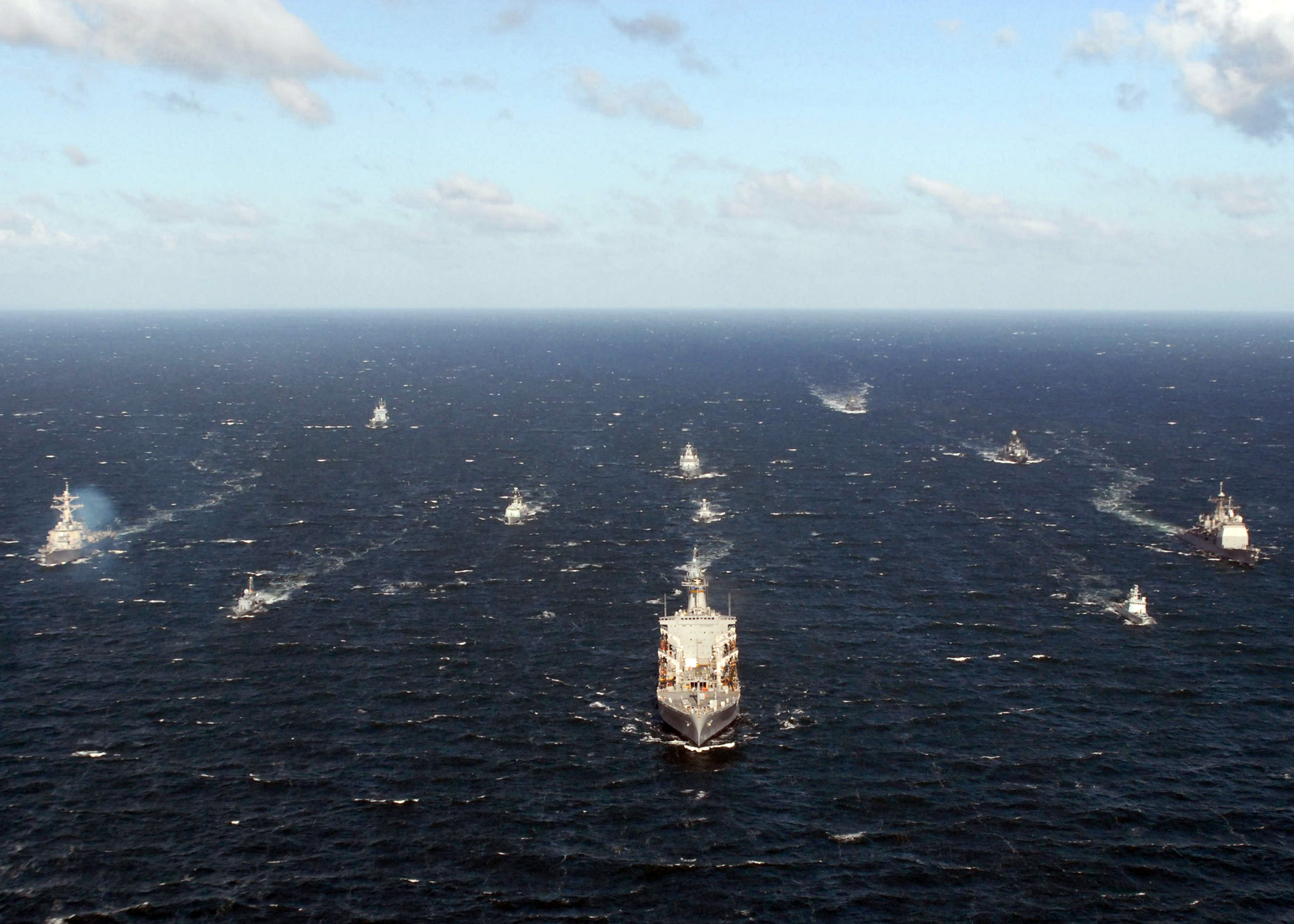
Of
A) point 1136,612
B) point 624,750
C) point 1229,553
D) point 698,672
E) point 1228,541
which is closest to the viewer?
point 624,750

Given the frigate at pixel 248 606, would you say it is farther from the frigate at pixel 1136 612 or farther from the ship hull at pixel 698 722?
the frigate at pixel 1136 612

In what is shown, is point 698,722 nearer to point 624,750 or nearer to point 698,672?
point 624,750

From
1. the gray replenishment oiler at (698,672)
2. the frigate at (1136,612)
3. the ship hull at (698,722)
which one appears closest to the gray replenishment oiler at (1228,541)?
the frigate at (1136,612)

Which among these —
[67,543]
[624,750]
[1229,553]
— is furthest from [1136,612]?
[67,543]

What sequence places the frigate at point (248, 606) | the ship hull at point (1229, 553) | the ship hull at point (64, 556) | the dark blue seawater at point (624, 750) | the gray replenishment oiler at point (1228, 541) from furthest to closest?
the gray replenishment oiler at point (1228, 541) → the ship hull at point (1229, 553) → the ship hull at point (64, 556) → the frigate at point (248, 606) → the dark blue seawater at point (624, 750)

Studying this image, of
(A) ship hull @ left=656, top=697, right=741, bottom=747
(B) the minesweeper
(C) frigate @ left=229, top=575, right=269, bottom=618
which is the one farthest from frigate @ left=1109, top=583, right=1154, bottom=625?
(B) the minesweeper

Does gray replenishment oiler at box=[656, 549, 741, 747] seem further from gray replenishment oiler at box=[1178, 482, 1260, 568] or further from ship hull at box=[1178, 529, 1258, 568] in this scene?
gray replenishment oiler at box=[1178, 482, 1260, 568]
